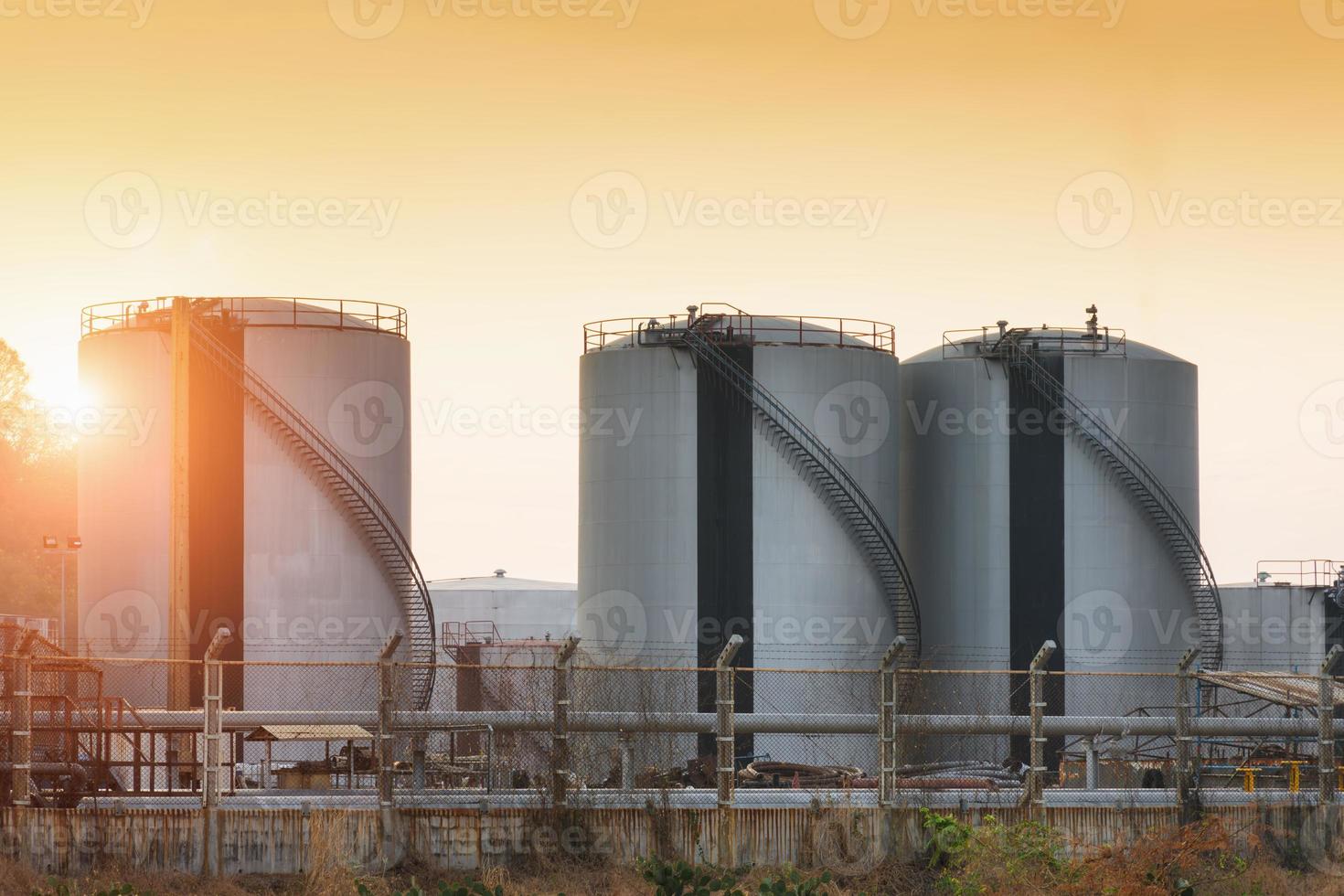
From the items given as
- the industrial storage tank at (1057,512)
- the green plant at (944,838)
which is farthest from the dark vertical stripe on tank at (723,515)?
the green plant at (944,838)

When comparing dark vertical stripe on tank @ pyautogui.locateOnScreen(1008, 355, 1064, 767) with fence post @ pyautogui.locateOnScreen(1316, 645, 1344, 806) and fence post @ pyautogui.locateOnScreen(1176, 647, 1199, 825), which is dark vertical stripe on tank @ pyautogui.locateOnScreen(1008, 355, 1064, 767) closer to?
fence post @ pyautogui.locateOnScreen(1316, 645, 1344, 806)

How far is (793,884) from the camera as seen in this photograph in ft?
77.9

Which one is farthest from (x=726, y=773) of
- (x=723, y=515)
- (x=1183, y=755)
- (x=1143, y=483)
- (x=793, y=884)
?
(x=1143, y=483)

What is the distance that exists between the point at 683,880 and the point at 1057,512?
2955 centimetres

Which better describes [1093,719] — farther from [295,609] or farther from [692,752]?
[295,609]

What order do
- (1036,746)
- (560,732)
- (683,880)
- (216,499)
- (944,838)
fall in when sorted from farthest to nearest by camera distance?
(216,499) < (1036,746) < (944,838) < (560,732) < (683,880)

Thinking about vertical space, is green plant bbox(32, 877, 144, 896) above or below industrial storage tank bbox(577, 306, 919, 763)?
below

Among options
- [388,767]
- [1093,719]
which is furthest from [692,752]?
[388,767]

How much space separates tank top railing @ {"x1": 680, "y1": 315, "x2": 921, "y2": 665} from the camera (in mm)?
46062

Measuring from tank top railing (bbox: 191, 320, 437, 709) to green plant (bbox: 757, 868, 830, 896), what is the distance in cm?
2014

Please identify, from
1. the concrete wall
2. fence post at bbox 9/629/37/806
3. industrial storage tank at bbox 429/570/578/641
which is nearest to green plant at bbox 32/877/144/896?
the concrete wall

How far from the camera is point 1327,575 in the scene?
64.0 metres

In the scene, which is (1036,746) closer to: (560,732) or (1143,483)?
(560,732)

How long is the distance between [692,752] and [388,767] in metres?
17.7
